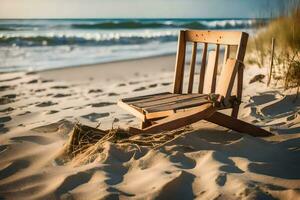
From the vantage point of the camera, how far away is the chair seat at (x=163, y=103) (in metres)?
3.09

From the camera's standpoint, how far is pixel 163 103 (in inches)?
131

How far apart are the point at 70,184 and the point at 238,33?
1.74 metres

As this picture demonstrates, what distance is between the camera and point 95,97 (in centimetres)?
605

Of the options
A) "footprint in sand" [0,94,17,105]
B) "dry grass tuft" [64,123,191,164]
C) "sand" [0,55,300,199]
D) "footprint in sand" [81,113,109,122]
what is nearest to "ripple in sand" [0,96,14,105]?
"footprint in sand" [0,94,17,105]

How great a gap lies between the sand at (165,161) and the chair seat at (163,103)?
28 centimetres

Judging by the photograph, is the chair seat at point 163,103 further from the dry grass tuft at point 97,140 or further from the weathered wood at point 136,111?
the dry grass tuft at point 97,140

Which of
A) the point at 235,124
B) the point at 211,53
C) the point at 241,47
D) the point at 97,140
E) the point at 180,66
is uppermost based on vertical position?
the point at 241,47

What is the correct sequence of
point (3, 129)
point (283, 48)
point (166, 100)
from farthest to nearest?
point (283, 48) → point (3, 129) → point (166, 100)

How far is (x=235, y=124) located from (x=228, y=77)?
0.46 metres

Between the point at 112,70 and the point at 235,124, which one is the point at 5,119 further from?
the point at 112,70

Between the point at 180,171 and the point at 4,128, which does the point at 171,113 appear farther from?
the point at 4,128

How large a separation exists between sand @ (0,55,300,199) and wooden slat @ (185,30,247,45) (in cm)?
79

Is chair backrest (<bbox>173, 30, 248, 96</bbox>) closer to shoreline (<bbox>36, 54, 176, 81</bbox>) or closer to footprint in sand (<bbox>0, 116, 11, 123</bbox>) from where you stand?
footprint in sand (<bbox>0, 116, 11, 123</bbox>)

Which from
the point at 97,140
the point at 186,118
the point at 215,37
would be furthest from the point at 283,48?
the point at 97,140
